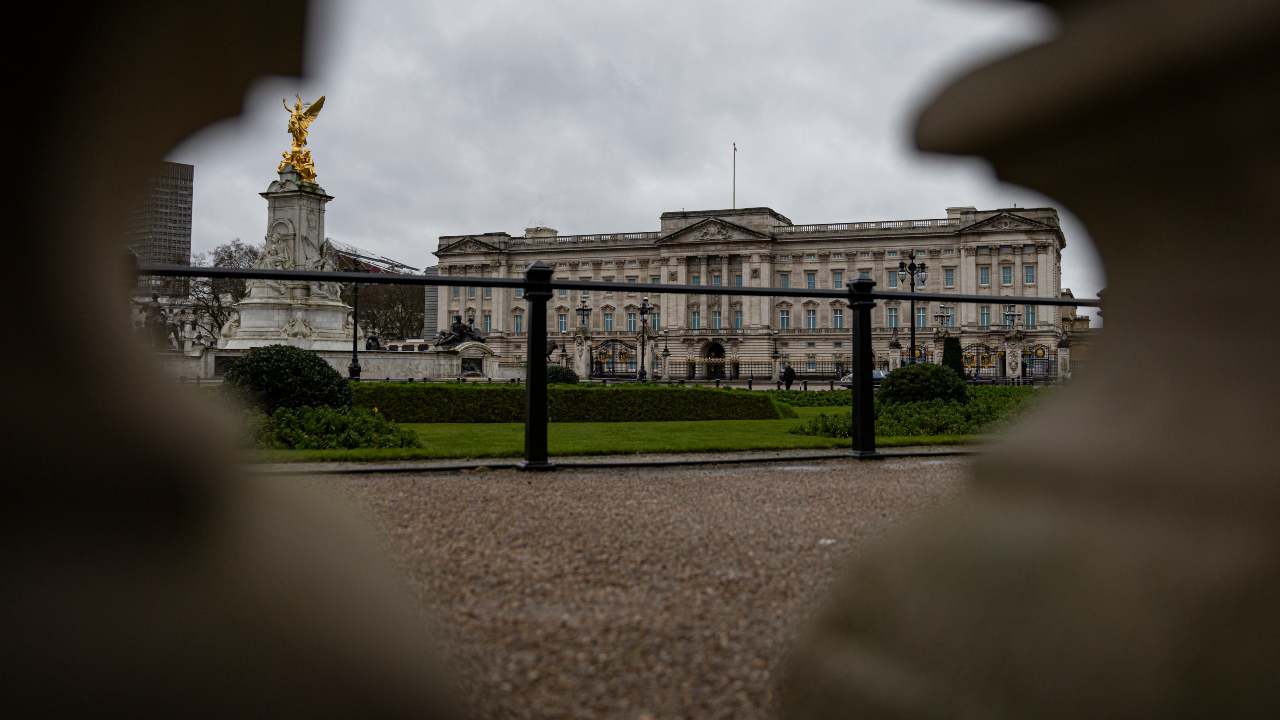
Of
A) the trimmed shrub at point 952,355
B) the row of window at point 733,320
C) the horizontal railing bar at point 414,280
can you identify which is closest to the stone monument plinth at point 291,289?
the trimmed shrub at point 952,355

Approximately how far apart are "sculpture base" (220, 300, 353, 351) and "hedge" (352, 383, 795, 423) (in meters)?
15.3

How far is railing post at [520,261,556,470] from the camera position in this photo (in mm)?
4770

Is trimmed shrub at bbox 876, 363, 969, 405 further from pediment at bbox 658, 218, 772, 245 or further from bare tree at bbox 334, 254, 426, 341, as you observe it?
pediment at bbox 658, 218, 772, 245

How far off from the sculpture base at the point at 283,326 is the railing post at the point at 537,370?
24.4 meters

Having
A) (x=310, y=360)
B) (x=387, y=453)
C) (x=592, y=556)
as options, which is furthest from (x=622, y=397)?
(x=592, y=556)

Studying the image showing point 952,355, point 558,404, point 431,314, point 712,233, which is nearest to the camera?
point 558,404

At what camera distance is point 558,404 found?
13555 millimetres

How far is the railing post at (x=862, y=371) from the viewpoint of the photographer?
5484 millimetres

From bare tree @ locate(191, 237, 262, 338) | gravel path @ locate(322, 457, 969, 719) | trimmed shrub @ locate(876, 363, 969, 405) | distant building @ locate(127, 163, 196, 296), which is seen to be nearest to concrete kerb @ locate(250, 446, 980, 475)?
gravel path @ locate(322, 457, 969, 719)

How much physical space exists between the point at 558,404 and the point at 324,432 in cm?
605

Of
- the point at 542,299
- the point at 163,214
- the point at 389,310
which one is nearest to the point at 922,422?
the point at 542,299

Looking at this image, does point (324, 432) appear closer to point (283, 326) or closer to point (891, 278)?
point (283, 326)

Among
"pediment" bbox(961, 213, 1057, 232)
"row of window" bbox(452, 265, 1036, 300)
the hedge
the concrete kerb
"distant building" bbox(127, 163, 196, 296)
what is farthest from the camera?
"row of window" bbox(452, 265, 1036, 300)

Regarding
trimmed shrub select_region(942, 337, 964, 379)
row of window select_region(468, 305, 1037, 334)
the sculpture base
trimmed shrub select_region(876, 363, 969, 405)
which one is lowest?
trimmed shrub select_region(876, 363, 969, 405)
